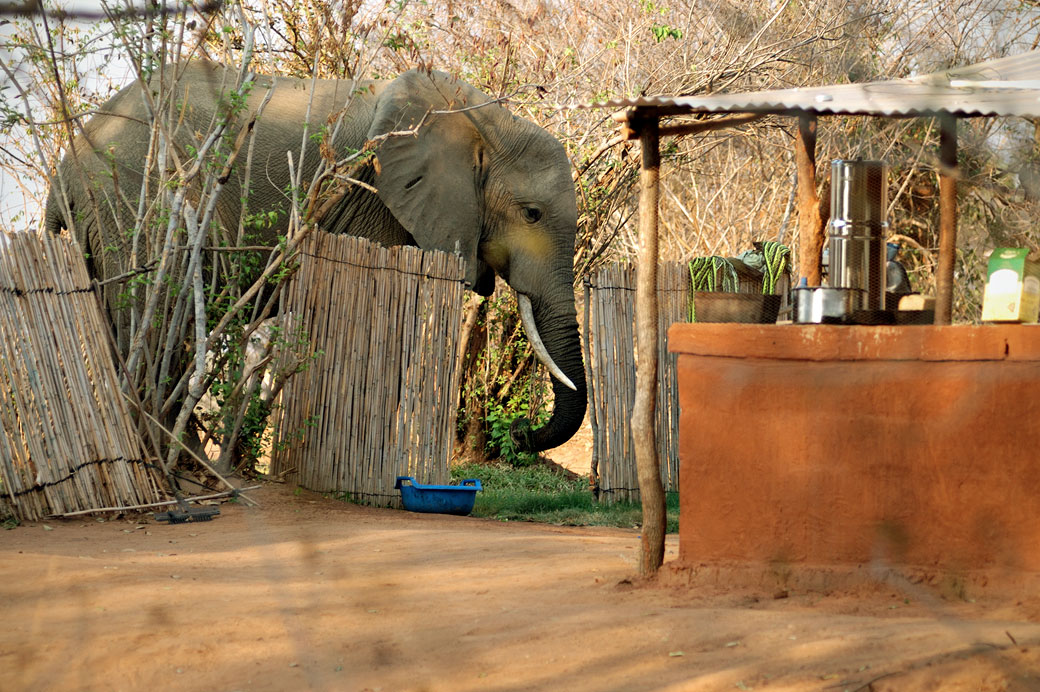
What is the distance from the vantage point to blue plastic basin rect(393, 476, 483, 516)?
713cm

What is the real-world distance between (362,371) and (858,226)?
3422 millimetres

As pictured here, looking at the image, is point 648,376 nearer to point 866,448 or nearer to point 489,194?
point 866,448

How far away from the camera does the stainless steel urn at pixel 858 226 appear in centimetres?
475

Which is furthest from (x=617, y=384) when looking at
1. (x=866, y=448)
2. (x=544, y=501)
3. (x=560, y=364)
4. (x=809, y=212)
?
(x=866, y=448)

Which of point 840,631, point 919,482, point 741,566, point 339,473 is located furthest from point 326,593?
point 339,473

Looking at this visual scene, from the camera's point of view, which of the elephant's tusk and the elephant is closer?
the elephant's tusk

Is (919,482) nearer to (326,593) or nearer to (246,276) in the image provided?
(326,593)

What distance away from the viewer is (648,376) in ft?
15.3

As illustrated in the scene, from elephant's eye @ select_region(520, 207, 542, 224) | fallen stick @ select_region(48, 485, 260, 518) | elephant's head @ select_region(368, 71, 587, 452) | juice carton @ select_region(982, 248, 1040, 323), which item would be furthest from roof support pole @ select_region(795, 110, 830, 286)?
fallen stick @ select_region(48, 485, 260, 518)

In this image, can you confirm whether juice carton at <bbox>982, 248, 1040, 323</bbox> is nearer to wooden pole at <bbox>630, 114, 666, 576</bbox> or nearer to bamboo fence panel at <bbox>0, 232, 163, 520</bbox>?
wooden pole at <bbox>630, 114, 666, 576</bbox>

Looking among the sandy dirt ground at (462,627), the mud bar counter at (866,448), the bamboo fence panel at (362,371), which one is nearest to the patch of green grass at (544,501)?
the bamboo fence panel at (362,371)

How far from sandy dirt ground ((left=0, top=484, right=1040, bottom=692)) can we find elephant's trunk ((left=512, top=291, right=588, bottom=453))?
2442 millimetres

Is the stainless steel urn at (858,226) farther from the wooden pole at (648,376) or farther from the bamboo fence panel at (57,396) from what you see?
the bamboo fence panel at (57,396)

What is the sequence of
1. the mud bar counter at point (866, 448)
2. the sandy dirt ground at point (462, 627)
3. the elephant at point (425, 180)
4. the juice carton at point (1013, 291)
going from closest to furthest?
the sandy dirt ground at point (462, 627)
the mud bar counter at point (866, 448)
the juice carton at point (1013, 291)
the elephant at point (425, 180)
